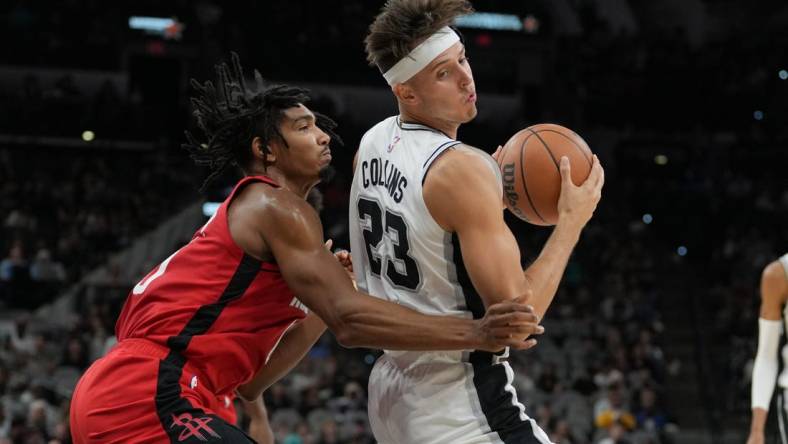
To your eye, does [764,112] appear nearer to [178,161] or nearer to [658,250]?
[658,250]

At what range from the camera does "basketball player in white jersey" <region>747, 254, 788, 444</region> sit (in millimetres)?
5797

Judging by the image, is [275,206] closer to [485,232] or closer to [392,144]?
[392,144]

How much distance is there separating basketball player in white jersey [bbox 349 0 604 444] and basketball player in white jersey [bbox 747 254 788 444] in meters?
2.71

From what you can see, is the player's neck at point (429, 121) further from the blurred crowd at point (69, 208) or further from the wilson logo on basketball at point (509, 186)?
the blurred crowd at point (69, 208)

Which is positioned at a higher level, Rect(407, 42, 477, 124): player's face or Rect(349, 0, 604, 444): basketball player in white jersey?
Rect(407, 42, 477, 124): player's face

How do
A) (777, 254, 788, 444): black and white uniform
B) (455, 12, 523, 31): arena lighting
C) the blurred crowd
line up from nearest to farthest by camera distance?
(777, 254, 788, 444): black and white uniform < the blurred crowd < (455, 12, 523, 31): arena lighting

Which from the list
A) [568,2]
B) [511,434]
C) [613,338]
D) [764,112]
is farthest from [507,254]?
[568,2]

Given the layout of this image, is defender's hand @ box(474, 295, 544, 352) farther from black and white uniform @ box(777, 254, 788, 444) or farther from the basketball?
black and white uniform @ box(777, 254, 788, 444)

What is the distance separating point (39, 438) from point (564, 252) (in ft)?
24.4

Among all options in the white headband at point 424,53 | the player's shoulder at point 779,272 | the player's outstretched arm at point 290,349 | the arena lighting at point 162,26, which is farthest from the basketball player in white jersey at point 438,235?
the arena lighting at point 162,26

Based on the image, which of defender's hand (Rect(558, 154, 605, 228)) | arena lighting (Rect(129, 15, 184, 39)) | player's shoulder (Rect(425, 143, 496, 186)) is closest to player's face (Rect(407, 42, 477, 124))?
player's shoulder (Rect(425, 143, 496, 186))

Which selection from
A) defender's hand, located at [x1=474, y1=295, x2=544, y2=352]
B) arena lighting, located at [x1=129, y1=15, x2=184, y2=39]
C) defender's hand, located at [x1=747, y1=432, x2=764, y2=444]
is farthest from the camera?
arena lighting, located at [x1=129, y1=15, x2=184, y2=39]

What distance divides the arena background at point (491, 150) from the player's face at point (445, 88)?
278 inches

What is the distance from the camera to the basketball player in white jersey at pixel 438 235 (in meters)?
3.18
